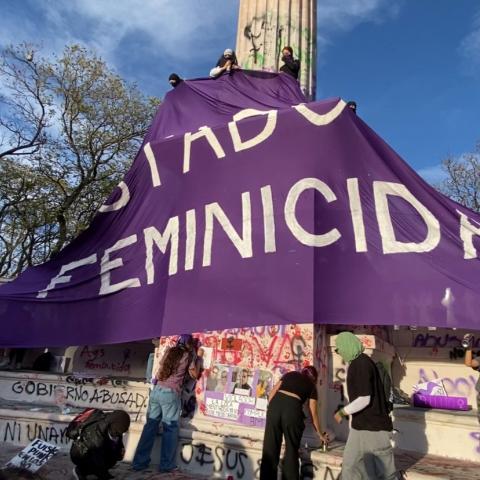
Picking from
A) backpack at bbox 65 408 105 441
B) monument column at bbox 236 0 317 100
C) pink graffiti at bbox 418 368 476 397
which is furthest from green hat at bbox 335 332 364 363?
monument column at bbox 236 0 317 100

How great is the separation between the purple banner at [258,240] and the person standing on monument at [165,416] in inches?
30.4

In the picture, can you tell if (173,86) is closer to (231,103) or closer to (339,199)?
(231,103)

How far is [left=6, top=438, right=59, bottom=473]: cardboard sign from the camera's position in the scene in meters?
5.62

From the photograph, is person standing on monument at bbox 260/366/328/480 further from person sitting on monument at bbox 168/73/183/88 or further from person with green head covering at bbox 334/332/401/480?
person sitting on monument at bbox 168/73/183/88

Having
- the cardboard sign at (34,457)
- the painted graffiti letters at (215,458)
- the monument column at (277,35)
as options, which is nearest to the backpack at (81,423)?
the cardboard sign at (34,457)

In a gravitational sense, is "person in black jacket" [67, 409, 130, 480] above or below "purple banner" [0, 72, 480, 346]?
below

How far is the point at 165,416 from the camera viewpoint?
621 cm

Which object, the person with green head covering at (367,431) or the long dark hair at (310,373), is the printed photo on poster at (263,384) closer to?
the long dark hair at (310,373)

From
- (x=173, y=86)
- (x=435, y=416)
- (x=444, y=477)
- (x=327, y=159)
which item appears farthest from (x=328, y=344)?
(x=173, y=86)

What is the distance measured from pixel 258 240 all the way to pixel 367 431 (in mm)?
2367

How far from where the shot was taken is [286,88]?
24.2 ft

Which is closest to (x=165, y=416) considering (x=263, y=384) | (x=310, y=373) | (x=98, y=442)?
(x=98, y=442)

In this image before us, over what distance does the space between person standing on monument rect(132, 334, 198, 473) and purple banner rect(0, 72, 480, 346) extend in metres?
0.77

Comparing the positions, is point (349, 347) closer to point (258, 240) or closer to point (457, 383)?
point (258, 240)
